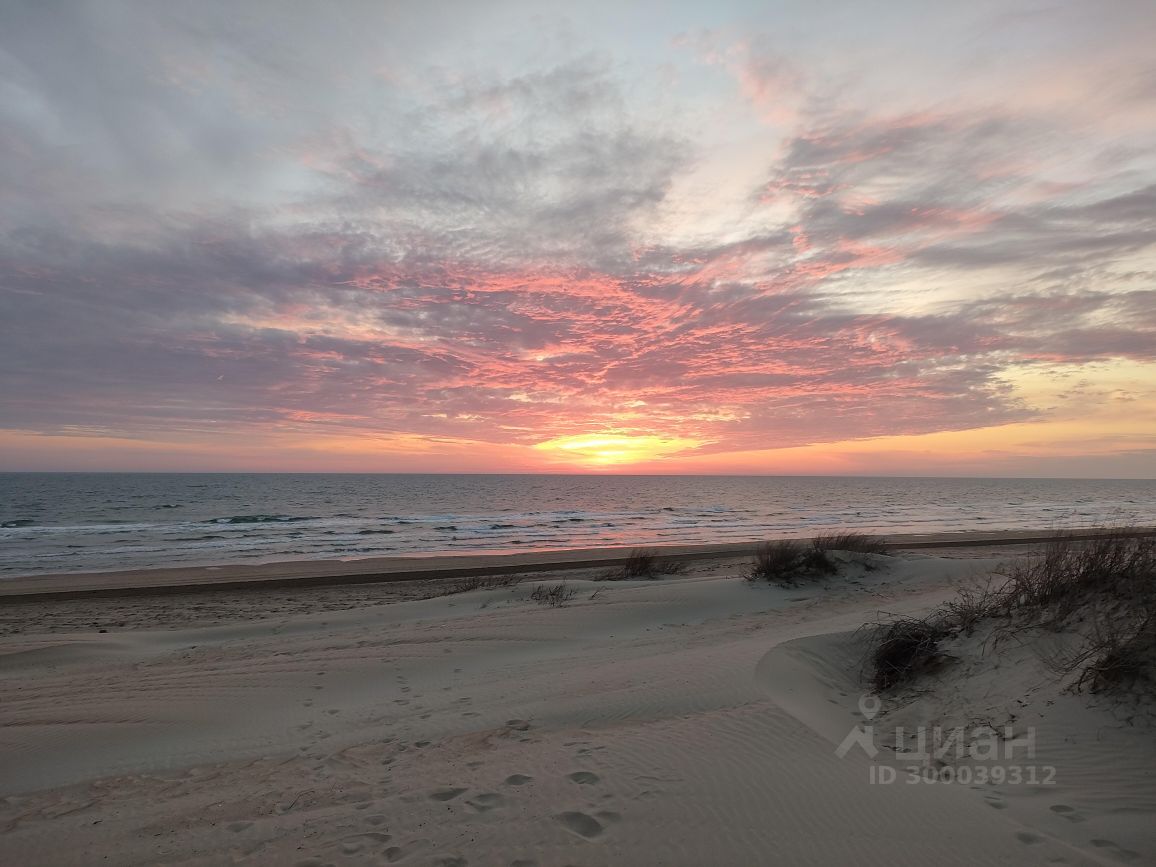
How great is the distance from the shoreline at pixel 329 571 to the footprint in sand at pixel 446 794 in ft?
55.1

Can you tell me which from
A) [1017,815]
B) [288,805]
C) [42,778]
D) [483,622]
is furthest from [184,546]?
[1017,815]

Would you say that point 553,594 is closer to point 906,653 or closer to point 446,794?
point 906,653

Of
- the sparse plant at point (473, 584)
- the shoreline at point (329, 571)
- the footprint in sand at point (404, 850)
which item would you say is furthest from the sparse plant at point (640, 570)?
Result: the footprint in sand at point (404, 850)

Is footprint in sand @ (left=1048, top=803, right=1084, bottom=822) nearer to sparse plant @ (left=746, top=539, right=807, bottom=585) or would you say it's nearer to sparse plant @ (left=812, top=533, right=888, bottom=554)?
sparse plant @ (left=746, top=539, right=807, bottom=585)

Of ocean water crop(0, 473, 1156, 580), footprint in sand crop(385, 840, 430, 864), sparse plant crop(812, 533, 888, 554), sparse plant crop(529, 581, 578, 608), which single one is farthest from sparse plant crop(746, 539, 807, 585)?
ocean water crop(0, 473, 1156, 580)

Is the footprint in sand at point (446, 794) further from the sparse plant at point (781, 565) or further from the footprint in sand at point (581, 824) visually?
the sparse plant at point (781, 565)

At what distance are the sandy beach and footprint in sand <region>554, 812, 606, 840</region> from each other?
0.02 metres

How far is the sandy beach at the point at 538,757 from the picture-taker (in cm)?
412

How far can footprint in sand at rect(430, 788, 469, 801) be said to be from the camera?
4.92 m

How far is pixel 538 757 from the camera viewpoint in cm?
561

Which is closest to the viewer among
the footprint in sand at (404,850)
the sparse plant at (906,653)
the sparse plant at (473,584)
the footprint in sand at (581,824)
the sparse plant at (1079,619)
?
Answer: the footprint in sand at (404,850)

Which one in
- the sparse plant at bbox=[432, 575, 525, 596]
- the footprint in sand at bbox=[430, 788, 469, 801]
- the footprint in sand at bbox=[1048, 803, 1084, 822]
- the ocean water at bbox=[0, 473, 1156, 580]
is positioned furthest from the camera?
the ocean water at bbox=[0, 473, 1156, 580]

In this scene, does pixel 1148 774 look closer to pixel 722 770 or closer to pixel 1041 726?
pixel 1041 726

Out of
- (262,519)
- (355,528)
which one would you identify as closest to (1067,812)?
(355,528)
